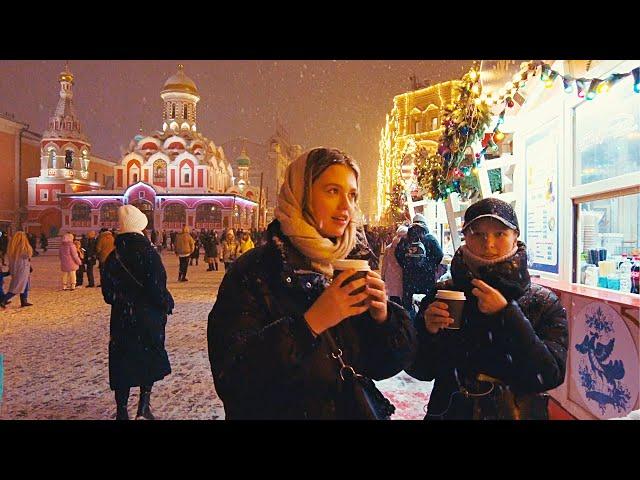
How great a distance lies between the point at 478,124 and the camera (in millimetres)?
4320

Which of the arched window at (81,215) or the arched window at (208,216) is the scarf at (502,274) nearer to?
the arched window at (81,215)

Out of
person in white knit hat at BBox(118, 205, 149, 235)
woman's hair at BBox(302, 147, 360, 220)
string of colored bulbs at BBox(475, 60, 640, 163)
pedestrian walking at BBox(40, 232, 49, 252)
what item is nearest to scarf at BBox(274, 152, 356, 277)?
woman's hair at BBox(302, 147, 360, 220)

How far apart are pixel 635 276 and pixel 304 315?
2749mm

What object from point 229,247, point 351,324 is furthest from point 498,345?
point 229,247

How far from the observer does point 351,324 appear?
1410 millimetres

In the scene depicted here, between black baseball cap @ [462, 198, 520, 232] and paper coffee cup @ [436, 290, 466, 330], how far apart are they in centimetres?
26

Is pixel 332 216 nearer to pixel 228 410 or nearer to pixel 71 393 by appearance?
pixel 228 410

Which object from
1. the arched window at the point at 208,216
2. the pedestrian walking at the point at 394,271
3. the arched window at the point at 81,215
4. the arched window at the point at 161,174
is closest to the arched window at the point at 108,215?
the arched window at the point at 81,215

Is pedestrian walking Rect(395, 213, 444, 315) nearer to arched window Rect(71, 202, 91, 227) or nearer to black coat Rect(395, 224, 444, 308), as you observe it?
black coat Rect(395, 224, 444, 308)

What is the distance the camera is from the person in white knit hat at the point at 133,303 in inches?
128

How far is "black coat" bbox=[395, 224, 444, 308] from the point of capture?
219 inches

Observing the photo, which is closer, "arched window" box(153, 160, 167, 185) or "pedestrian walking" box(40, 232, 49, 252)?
"pedestrian walking" box(40, 232, 49, 252)

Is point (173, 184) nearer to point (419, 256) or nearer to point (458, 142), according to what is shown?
point (419, 256)
